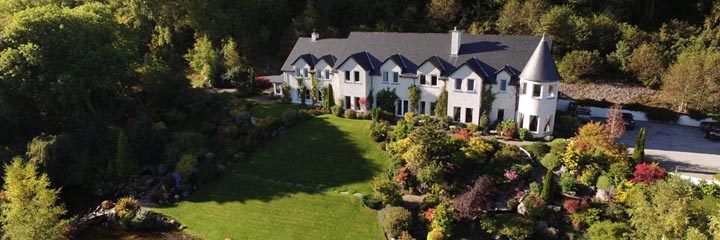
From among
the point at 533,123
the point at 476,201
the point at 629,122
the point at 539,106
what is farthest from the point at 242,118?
the point at 629,122

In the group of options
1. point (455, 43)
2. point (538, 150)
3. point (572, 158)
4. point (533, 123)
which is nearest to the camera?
point (572, 158)

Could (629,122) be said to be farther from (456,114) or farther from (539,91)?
Result: (456,114)

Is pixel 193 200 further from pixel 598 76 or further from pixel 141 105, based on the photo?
pixel 598 76

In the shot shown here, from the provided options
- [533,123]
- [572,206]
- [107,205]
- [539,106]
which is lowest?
[107,205]

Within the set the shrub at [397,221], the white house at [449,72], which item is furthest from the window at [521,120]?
the shrub at [397,221]

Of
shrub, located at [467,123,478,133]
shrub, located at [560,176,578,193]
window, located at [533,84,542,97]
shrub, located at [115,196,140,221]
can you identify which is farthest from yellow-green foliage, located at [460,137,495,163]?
shrub, located at [115,196,140,221]

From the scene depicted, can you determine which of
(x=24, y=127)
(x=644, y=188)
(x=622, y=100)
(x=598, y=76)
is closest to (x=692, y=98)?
(x=622, y=100)

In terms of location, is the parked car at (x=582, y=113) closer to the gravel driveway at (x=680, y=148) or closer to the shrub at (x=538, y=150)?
the gravel driveway at (x=680, y=148)
